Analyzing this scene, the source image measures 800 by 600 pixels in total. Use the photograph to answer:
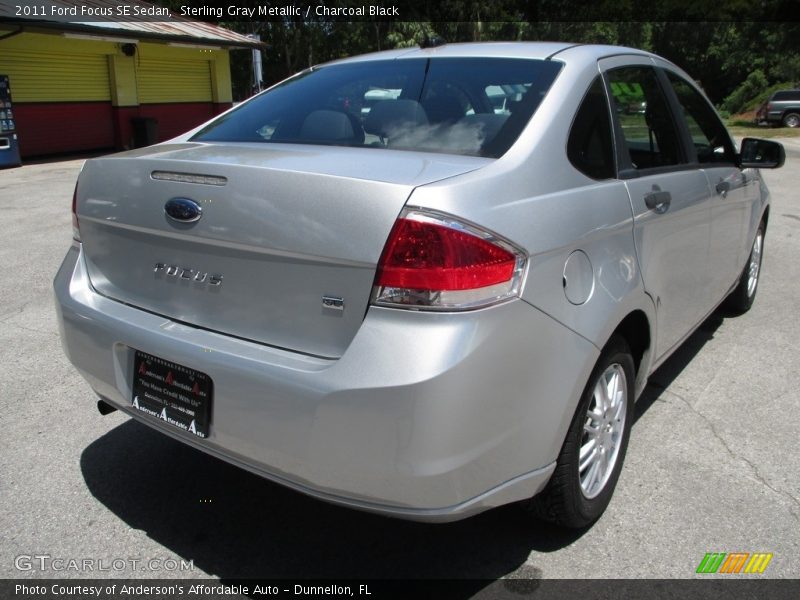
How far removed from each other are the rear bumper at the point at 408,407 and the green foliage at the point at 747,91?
157 feet

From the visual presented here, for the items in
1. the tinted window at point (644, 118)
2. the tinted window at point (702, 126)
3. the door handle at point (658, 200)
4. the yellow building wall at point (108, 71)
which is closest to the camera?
the door handle at point (658, 200)

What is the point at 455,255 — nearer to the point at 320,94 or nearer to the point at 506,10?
the point at 320,94

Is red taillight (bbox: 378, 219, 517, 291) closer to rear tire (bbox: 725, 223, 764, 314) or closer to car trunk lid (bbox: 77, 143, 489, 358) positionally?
car trunk lid (bbox: 77, 143, 489, 358)

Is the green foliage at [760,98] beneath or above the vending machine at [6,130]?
beneath

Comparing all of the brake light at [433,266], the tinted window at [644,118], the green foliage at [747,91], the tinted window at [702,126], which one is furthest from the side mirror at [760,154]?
the green foliage at [747,91]

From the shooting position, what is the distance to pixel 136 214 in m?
2.39

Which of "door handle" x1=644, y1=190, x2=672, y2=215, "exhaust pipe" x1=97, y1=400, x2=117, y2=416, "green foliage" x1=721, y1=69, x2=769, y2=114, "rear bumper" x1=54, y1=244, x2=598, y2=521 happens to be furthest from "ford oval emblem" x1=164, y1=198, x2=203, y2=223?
"green foliage" x1=721, y1=69, x2=769, y2=114

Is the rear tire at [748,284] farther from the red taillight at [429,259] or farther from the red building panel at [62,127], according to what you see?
the red building panel at [62,127]

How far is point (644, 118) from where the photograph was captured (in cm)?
320

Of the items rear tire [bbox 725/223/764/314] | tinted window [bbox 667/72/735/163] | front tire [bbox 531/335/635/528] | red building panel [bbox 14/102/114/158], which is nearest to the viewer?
front tire [bbox 531/335/635/528]

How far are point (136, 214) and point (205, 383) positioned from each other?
2.13 feet

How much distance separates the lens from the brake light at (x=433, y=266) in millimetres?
1891

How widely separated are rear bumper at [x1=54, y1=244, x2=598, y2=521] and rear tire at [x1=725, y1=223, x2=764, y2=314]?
319cm

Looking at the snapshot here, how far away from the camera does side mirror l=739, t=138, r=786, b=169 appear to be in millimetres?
3861
